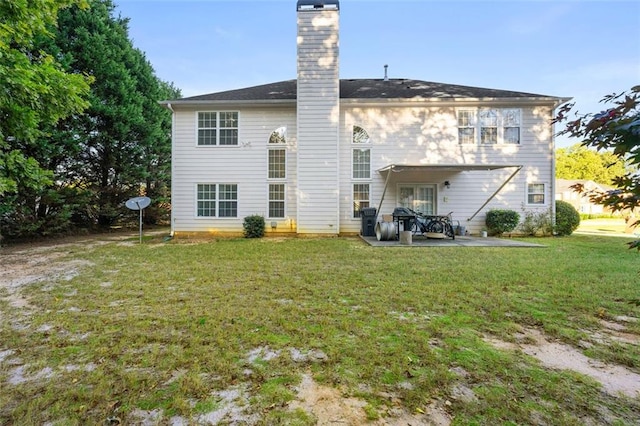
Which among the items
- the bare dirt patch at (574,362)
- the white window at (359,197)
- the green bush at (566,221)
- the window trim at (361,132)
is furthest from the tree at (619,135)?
the green bush at (566,221)

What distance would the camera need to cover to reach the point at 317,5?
35.5 ft

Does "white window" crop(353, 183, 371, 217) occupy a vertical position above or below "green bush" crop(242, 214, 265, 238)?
above

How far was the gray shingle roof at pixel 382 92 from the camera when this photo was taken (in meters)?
11.4

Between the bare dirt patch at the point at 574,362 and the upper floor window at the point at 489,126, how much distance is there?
10313mm

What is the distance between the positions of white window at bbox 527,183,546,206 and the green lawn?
660 centimetres

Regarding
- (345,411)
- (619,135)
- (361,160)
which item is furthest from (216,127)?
(619,135)

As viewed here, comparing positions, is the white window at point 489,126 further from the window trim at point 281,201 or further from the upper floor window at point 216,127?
the upper floor window at point 216,127

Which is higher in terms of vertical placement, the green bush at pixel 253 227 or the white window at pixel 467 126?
the white window at pixel 467 126

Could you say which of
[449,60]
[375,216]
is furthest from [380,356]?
[449,60]

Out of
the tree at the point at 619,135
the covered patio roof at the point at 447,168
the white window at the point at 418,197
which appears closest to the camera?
the tree at the point at 619,135

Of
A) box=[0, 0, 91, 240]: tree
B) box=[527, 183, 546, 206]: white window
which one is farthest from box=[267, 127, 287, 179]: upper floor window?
box=[527, 183, 546, 206]: white window

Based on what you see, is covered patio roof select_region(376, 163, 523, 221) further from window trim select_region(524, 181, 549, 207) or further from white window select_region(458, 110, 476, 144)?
white window select_region(458, 110, 476, 144)

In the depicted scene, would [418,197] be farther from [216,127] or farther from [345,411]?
[345,411]

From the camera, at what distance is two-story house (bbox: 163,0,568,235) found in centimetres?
1134
